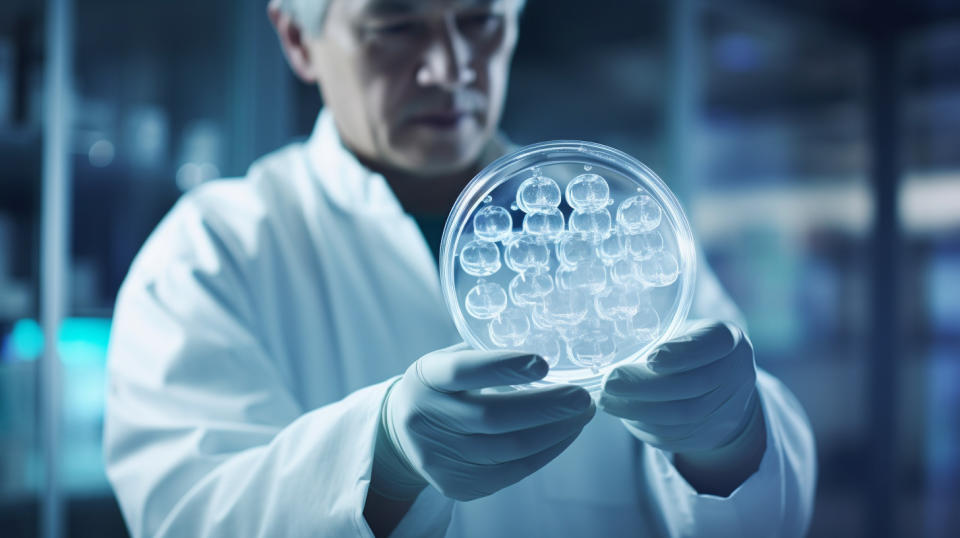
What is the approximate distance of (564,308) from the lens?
751 millimetres

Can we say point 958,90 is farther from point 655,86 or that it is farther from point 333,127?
point 333,127

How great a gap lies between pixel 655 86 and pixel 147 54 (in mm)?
1467

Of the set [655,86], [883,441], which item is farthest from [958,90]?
[655,86]

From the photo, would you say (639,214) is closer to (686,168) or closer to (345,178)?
(345,178)

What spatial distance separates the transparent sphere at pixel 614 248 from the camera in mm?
749

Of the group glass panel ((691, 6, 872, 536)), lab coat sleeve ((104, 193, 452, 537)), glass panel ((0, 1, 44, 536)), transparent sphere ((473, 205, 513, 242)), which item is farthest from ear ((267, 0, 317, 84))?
glass panel ((691, 6, 872, 536))

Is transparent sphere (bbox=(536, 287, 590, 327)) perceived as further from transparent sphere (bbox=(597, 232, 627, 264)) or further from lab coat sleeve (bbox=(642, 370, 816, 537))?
lab coat sleeve (bbox=(642, 370, 816, 537))

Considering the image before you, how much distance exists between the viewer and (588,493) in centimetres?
104

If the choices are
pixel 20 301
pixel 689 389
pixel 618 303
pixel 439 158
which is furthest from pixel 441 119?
pixel 20 301

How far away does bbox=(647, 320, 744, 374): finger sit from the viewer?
2.32 ft

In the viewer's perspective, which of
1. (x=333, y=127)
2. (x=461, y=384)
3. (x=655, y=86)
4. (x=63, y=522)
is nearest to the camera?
(x=461, y=384)

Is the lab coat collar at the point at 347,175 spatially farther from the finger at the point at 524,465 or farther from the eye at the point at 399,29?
the finger at the point at 524,465

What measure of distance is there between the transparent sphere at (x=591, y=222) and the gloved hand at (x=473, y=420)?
15 centimetres

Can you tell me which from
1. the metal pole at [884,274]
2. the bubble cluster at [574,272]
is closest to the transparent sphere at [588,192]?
the bubble cluster at [574,272]
